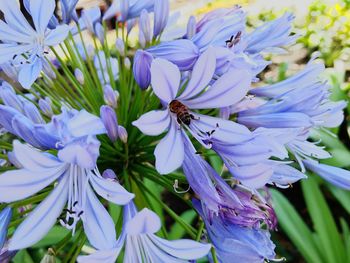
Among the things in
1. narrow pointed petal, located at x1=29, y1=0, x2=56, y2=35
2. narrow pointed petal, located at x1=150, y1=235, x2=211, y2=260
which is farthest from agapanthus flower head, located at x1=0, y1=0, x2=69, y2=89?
narrow pointed petal, located at x1=150, y1=235, x2=211, y2=260

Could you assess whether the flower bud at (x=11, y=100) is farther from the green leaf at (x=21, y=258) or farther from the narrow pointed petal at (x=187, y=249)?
the green leaf at (x=21, y=258)

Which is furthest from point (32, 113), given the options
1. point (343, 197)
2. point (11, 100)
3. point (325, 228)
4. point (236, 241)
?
point (343, 197)

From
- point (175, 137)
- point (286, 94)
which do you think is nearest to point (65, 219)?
point (175, 137)

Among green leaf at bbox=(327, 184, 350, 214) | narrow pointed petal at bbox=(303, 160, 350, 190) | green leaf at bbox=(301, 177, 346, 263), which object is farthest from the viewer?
green leaf at bbox=(327, 184, 350, 214)

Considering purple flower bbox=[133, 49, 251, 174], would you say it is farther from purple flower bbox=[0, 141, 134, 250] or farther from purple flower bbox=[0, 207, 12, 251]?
purple flower bbox=[0, 207, 12, 251]

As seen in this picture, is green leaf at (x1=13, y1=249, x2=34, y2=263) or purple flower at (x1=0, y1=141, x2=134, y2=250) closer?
purple flower at (x1=0, y1=141, x2=134, y2=250)

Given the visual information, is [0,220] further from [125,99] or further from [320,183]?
[320,183]

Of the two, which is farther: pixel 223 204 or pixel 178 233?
pixel 178 233
